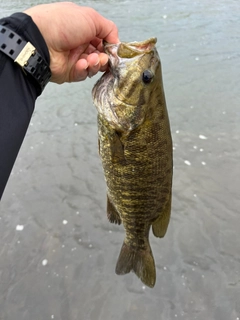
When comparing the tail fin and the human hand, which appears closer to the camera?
the human hand

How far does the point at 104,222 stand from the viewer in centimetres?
368

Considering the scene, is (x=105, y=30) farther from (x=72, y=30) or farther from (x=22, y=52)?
(x=22, y=52)

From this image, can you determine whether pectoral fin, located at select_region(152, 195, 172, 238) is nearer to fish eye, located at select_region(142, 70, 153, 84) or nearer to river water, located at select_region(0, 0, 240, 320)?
fish eye, located at select_region(142, 70, 153, 84)

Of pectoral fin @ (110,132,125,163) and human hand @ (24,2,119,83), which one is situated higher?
human hand @ (24,2,119,83)

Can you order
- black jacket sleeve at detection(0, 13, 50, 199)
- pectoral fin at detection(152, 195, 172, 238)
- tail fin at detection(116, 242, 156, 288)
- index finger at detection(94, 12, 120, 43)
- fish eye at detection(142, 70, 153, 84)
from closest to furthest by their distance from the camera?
black jacket sleeve at detection(0, 13, 50, 199) → fish eye at detection(142, 70, 153, 84) → index finger at detection(94, 12, 120, 43) → pectoral fin at detection(152, 195, 172, 238) → tail fin at detection(116, 242, 156, 288)

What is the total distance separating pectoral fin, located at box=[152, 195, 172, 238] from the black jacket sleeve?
95 centimetres

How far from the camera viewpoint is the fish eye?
172 centimetres

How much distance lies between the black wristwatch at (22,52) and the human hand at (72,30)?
0.19 m

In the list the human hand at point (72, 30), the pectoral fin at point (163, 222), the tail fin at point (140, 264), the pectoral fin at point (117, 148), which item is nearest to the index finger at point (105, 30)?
the human hand at point (72, 30)

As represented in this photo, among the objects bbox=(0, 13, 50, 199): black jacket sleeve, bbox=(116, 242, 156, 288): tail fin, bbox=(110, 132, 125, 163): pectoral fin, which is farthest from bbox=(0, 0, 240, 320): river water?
bbox=(0, 13, 50, 199): black jacket sleeve

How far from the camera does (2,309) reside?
291 cm

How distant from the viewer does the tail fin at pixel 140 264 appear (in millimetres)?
2131

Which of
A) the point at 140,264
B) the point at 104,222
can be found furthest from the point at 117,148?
the point at 104,222

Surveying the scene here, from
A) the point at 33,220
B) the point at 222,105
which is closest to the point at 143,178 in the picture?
the point at 33,220
